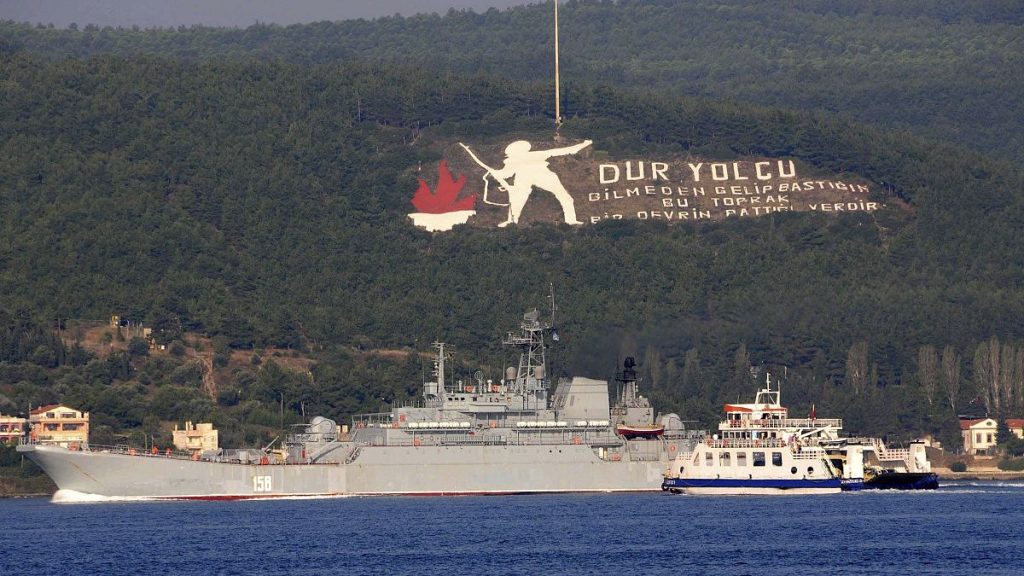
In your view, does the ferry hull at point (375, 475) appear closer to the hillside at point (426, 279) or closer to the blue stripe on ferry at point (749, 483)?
the blue stripe on ferry at point (749, 483)

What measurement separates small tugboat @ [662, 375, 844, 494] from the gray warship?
491 centimetres

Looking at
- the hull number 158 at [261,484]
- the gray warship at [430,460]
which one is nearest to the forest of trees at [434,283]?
the gray warship at [430,460]

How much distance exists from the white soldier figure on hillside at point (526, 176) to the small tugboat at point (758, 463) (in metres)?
85.0

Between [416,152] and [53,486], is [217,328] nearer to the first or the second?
[53,486]

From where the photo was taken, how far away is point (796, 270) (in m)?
168

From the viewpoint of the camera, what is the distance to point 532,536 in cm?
8006

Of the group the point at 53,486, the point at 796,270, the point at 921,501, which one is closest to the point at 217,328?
the point at 53,486

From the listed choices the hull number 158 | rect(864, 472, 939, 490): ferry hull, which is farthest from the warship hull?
rect(864, 472, 939, 490): ferry hull

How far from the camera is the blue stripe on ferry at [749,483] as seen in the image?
100688 mm

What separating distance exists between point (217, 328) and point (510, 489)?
5491cm

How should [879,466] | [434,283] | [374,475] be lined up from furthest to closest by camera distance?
[434,283] → [879,466] → [374,475]

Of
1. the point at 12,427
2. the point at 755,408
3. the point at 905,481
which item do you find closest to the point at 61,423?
the point at 12,427

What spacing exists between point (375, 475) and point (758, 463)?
2003 cm

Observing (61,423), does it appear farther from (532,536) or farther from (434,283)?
(532,536)
